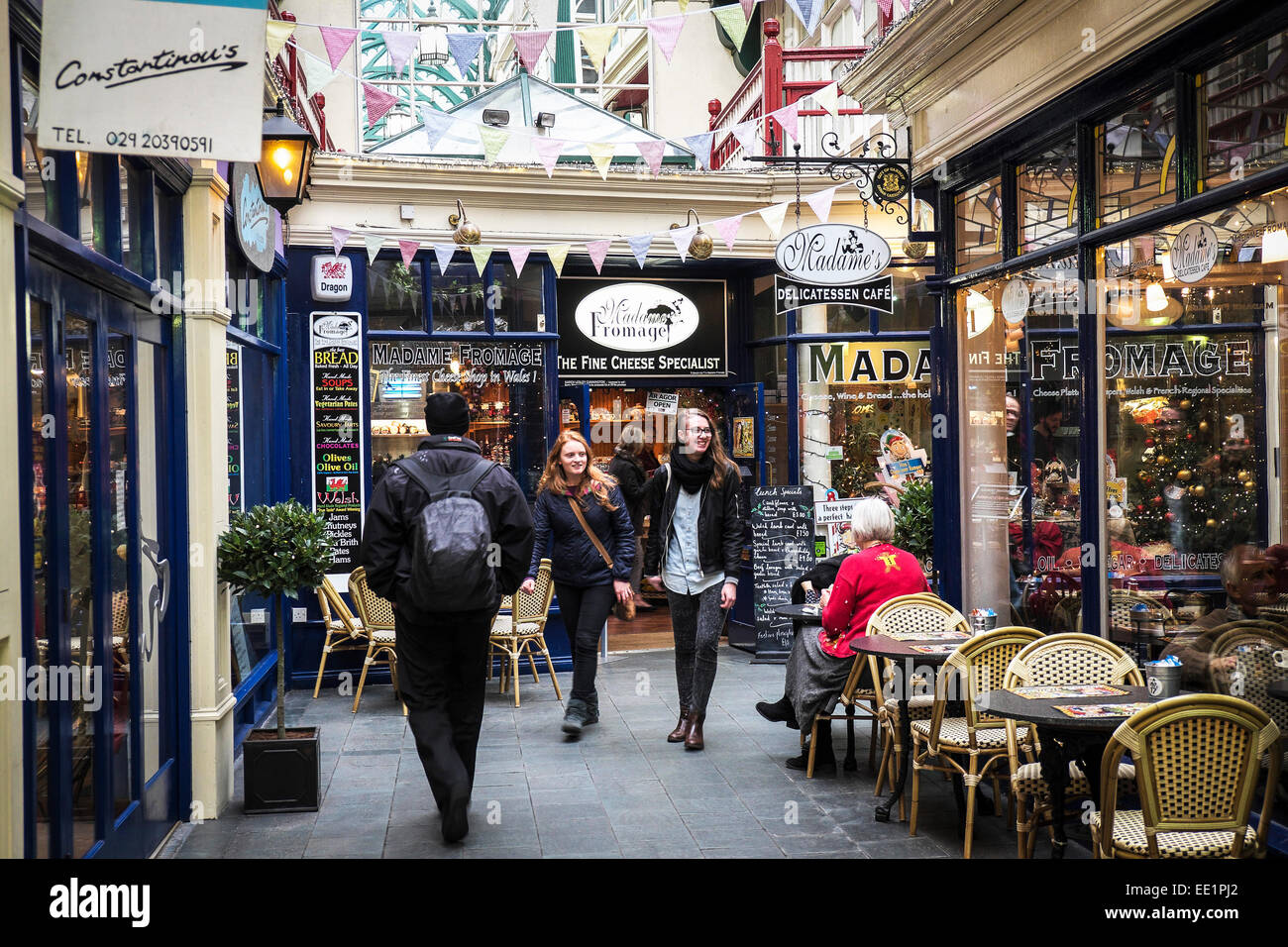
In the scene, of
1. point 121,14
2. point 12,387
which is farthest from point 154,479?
point 121,14

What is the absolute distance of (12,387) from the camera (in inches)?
146

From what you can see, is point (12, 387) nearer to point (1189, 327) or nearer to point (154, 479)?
point (154, 479)

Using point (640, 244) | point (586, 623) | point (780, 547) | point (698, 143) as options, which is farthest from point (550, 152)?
point (780, 547)

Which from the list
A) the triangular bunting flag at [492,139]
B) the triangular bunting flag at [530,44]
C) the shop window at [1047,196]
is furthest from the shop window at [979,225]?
the triangular bunting flag at [492,139]

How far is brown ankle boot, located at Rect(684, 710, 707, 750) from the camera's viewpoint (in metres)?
7.54

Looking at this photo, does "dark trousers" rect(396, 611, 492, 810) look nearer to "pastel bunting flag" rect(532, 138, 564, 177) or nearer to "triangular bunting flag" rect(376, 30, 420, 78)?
"triangular bunting flag" rect(376, 30, 420, 78)

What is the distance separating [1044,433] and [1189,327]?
1.03 metres

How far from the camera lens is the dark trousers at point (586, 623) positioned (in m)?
7.95

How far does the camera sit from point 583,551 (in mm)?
7965

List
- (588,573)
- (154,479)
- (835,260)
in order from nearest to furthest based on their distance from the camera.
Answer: (154,479)
(588,573)
(835,260)

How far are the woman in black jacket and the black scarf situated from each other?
2.14 feet

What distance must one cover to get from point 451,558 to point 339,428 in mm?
5376

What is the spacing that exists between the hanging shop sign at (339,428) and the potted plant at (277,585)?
3718 millimetres

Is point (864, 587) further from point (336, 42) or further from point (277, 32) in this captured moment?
point (336, 42)
